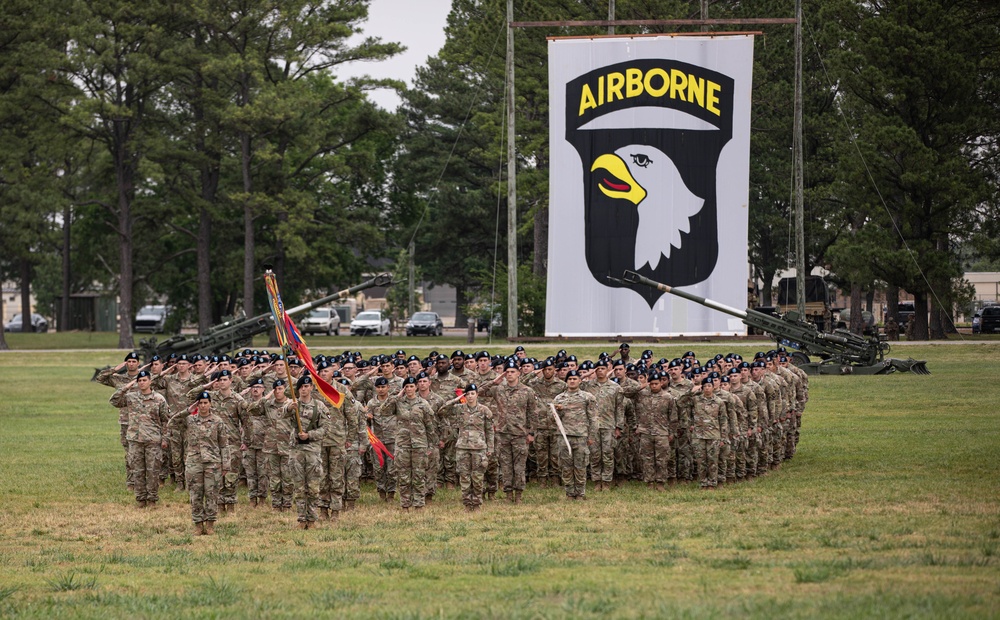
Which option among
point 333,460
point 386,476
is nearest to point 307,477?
point 333,460

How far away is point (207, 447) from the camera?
14.4m

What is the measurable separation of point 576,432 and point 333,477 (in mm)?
3279

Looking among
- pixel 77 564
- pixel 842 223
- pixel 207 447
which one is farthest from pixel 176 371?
pixel 842 223

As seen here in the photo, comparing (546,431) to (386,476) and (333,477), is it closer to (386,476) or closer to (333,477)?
(386,476)

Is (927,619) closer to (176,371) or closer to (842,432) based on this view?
(176,371)

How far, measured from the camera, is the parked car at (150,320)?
225 feet

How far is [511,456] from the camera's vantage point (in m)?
16.0

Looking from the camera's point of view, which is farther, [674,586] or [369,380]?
[369,380]

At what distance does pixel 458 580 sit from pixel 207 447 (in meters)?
4.77

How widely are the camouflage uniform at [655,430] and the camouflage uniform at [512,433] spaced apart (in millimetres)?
1828

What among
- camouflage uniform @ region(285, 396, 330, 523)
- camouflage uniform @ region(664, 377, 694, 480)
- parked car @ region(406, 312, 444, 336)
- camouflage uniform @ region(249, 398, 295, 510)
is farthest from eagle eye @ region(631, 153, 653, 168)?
parked car @ region(406, 312, 444, 336)

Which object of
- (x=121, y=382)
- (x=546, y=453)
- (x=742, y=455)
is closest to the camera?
(x=546, y=453)

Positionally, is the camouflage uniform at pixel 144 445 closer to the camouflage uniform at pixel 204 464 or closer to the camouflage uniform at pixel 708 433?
the camouflage uniform at pixel 204 464

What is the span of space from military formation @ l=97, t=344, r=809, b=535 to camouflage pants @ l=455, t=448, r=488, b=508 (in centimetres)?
1
